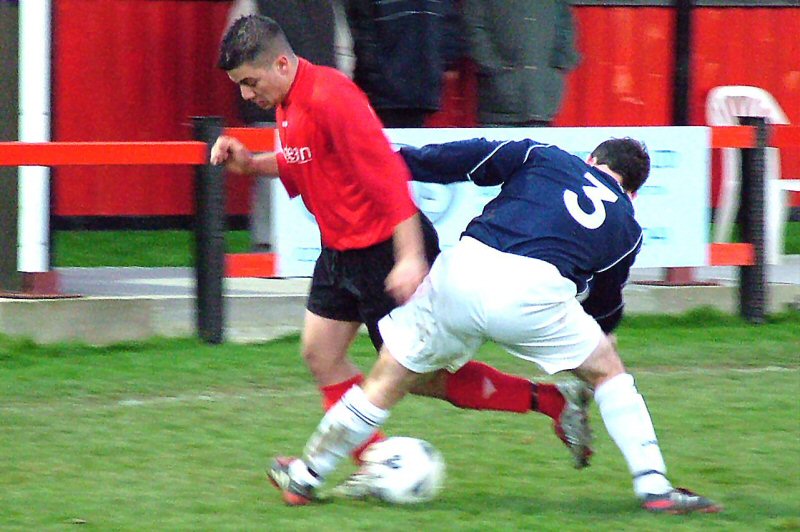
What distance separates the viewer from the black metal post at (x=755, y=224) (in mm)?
8555

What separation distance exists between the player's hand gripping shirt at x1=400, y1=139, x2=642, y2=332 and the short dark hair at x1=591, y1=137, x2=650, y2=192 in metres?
0.08

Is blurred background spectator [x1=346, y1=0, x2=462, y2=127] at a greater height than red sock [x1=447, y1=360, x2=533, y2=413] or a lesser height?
greater

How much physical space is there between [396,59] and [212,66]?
272cm

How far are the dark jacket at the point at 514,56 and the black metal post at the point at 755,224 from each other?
1286 mm

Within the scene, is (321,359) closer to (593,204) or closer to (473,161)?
(473,161)

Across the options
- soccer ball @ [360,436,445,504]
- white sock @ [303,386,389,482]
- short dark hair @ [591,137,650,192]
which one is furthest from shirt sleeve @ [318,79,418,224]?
soccer ball @ [360,436,445,504]

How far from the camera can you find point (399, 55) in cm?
900

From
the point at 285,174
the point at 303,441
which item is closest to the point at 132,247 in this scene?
the point at 303,441

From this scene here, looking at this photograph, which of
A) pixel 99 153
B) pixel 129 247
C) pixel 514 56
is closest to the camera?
pixel 99 153

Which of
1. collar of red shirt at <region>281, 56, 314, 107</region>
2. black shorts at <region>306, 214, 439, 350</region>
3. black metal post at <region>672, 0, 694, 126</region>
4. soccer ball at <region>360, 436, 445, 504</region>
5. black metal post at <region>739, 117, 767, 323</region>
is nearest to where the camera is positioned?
collar of red shirt at <region>281, 56, 314, 107</region>

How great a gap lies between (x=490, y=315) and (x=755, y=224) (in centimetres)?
439

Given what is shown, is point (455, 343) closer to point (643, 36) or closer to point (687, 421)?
point (687, 421)

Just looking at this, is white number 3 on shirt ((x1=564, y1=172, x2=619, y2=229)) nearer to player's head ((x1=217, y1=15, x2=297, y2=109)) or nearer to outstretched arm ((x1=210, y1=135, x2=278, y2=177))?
player's head ((x1=217, y1=15, x2=297, y2=109))

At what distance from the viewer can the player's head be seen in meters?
4.73
